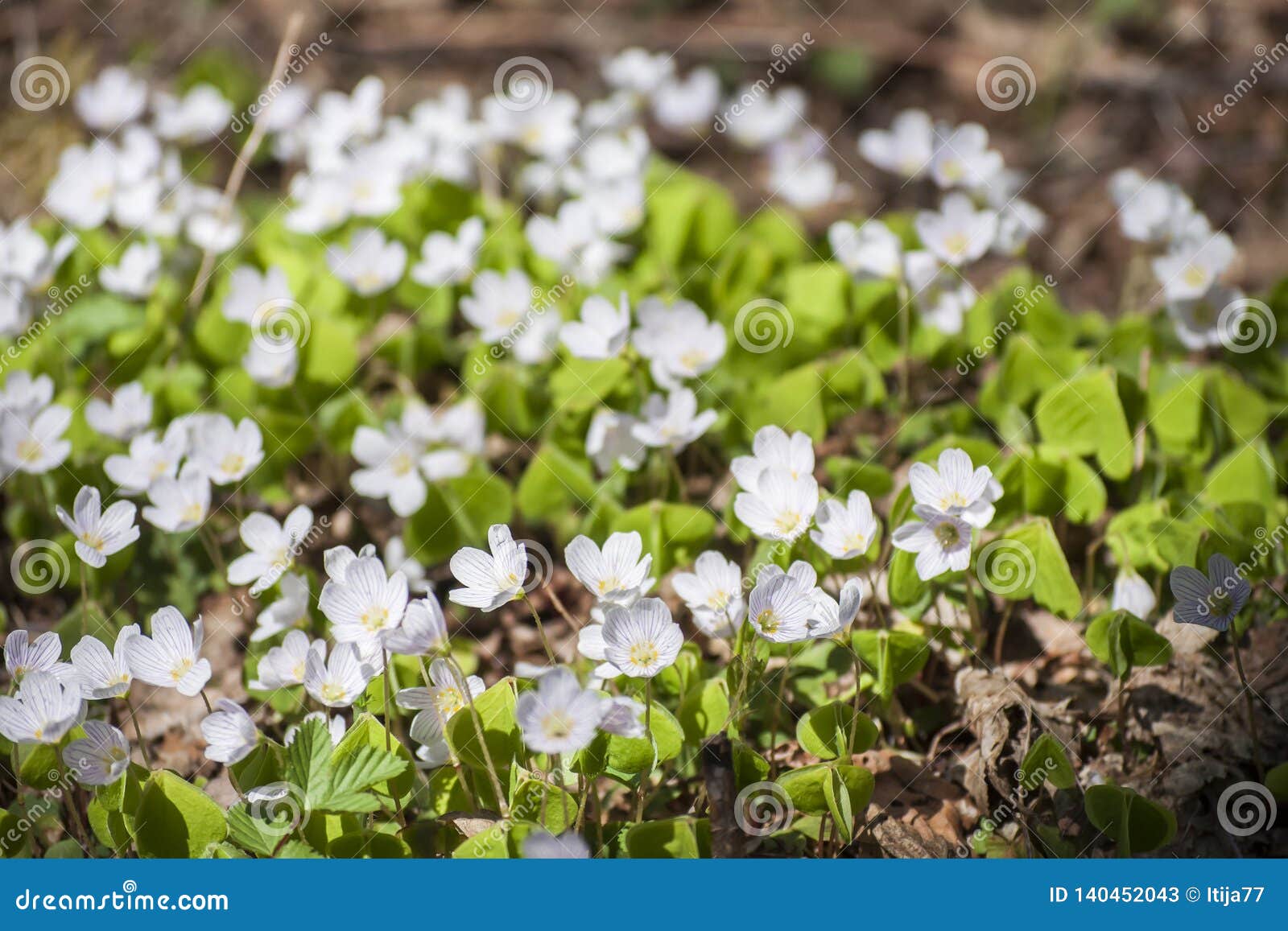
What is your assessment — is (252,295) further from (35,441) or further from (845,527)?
(845,527)

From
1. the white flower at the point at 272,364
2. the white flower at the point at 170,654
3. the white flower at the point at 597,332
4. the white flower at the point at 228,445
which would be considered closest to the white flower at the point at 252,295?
the white flower at the point at 272,364

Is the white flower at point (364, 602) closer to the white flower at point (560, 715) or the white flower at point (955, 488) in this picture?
the white flower at point (560, 715)

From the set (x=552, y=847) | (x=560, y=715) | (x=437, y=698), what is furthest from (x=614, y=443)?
(x=552, y=847)

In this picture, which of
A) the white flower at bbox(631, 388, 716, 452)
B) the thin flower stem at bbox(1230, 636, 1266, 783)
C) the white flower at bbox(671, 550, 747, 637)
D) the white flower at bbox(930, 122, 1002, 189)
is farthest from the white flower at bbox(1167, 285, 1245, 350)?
the white flower at bbox(671, 550, 747, 637)

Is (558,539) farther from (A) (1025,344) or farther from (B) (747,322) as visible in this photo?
(A) (1025,344)

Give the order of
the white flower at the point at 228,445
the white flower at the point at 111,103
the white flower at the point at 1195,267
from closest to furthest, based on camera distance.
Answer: the white flower at the point at 228,445
the white flower at the point at 1195,267
the white flower at the point at 111,103
